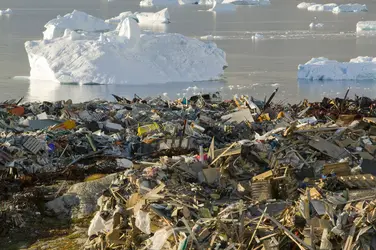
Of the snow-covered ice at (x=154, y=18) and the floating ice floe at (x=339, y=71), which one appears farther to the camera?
the snow-covered ice at (x=154, y=18)

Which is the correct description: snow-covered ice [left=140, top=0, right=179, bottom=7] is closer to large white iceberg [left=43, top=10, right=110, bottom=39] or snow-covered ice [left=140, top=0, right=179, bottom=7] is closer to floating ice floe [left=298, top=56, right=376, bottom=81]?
large white iceberg [left=43, top=10, right=110, bottom=39]

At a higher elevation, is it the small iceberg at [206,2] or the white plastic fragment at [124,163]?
the small iceberg at [206,2]

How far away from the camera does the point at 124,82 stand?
15.9 meters

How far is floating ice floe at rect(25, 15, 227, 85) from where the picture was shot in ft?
52.4

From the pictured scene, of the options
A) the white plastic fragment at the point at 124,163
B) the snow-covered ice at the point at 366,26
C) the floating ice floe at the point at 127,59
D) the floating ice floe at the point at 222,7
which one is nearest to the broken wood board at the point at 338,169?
the white plastic fragment at the point at 124,163

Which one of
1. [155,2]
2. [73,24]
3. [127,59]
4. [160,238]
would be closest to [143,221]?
[160,238]

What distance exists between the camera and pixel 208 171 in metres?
4.86

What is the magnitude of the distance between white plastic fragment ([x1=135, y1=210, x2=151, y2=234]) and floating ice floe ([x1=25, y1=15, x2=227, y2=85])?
12008 mm

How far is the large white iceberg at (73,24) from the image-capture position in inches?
802

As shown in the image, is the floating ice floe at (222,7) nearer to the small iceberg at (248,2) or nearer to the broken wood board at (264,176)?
the small iceberg at (248,2)

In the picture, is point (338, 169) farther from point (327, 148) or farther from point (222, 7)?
point (222, 7)

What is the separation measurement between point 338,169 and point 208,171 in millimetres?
1099

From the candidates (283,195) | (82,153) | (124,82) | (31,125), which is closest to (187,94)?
(124,82)

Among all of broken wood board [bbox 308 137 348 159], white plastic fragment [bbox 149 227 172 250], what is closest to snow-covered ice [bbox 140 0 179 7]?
broken wood board [bbox 308 137 348 159]
